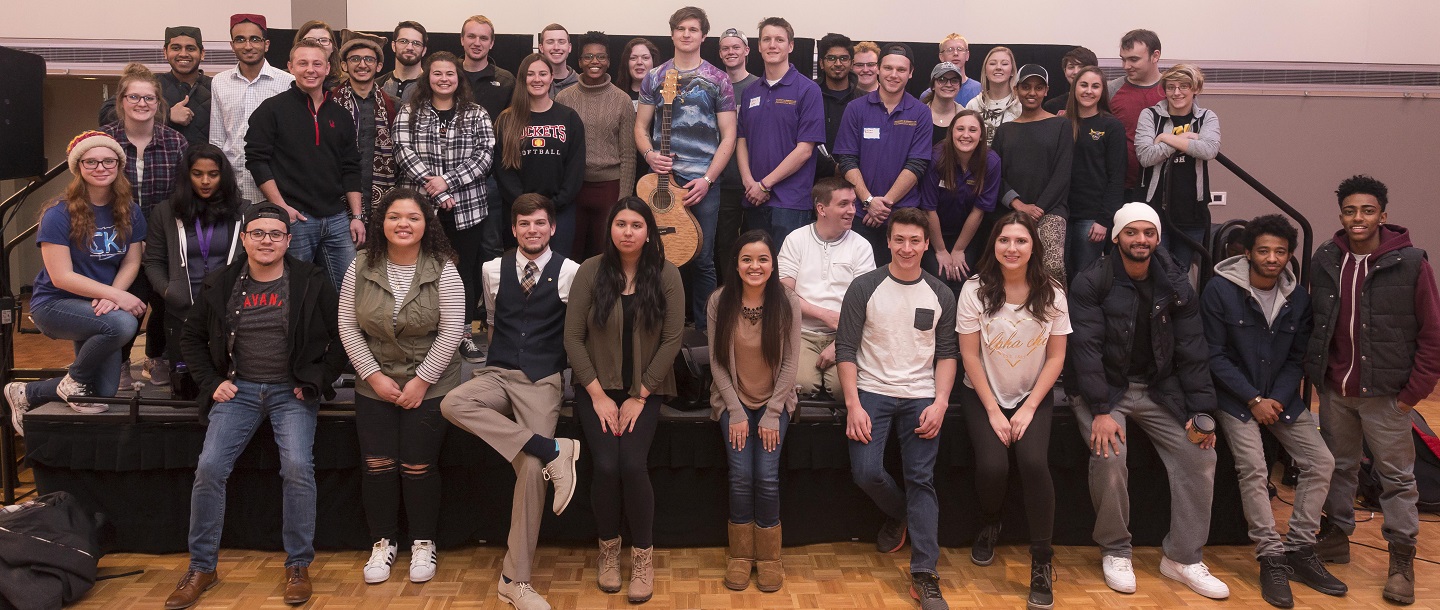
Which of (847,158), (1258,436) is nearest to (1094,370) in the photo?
(1258,436)

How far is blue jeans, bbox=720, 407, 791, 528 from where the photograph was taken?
331cm

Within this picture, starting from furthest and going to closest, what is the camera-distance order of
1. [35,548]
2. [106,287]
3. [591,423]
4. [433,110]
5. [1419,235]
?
[1419,235], [433,110], [106,287], [591,423], [35,548]

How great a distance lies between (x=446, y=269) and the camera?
336 cm

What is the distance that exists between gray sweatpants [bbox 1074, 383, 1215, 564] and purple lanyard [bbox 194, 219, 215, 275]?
335 cm

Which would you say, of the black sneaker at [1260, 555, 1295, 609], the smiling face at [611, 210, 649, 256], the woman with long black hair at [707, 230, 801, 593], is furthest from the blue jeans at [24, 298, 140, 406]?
the black sneaker at [1260, 555, 1295, 609]

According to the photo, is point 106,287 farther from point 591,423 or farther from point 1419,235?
point 1419,235

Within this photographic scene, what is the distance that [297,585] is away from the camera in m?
3.15

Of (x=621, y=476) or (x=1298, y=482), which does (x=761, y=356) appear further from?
(x=1298, y=482)

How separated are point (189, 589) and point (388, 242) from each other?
1.33 metres

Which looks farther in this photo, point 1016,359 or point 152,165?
point 152,165

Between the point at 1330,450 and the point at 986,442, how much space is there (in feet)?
4.31

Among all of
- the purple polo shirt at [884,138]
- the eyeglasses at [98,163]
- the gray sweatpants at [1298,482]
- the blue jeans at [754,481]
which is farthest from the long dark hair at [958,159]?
the eyeglasses at [98,163]

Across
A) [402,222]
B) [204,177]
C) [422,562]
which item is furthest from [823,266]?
[204,177]

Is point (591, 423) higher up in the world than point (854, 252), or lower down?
lower down
